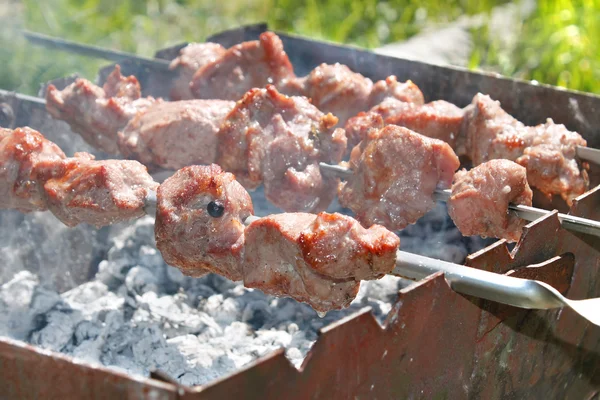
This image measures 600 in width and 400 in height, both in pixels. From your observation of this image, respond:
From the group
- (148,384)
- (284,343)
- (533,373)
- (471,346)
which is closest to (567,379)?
(533,373)

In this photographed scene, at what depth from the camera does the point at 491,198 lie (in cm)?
290

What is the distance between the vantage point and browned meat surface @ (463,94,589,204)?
3248mm

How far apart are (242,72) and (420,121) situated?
3.76 ft

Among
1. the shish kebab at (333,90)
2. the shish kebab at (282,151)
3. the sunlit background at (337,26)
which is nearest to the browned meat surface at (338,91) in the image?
the shish kebab at (333,90)

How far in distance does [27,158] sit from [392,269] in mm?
1686

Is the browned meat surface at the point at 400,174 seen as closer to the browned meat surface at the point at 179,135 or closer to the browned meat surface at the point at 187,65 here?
the browned meat surface at the point at 179,135

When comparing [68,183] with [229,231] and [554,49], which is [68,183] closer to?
[229,231]

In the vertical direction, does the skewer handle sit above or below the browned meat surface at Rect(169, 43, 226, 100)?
above

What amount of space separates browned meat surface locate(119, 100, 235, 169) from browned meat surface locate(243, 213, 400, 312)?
Answer: 929 mm

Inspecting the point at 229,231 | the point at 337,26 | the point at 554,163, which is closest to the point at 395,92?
the point at 554,163

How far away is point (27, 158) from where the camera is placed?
3189mm

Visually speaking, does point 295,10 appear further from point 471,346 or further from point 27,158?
point 471,346

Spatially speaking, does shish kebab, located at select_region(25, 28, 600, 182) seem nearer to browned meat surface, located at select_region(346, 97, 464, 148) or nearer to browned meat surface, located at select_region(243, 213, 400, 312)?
browned meat surface, located at select_region(346, 97, 464, 148)

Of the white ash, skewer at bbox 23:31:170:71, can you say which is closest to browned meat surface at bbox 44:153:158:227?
the white ash
